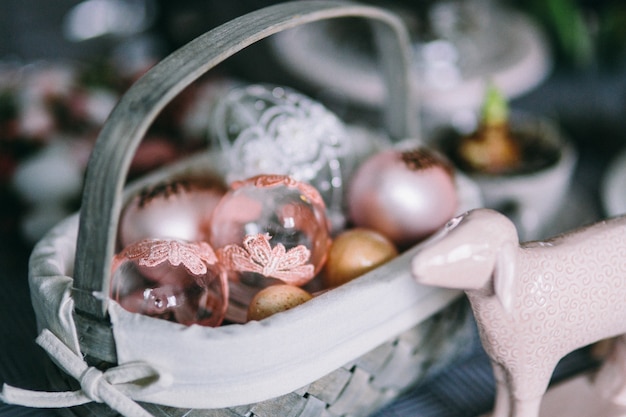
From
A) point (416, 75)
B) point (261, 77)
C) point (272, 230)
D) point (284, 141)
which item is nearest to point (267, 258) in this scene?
point (272, 230)

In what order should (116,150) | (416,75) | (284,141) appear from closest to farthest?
(116,150) < (284,141) < (416,75)

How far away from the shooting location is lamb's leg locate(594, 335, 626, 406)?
0.53 metres

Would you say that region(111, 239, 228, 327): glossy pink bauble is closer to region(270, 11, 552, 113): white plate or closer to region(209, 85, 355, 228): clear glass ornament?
region(209, 85, 355, 228): clear glass ornament

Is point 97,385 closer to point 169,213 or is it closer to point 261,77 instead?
point 169,213

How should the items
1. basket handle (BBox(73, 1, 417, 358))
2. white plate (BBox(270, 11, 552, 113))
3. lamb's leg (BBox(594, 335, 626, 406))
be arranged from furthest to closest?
white plate (BBox(270, 11, 552, 113))
lamb's leg (BBox(594, 335, 626, 406))
basket handle (BBox(73, 1, 417, 358))

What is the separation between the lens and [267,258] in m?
0.51

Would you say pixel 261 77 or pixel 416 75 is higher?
pixel 261 77

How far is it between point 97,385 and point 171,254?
106 millimetres

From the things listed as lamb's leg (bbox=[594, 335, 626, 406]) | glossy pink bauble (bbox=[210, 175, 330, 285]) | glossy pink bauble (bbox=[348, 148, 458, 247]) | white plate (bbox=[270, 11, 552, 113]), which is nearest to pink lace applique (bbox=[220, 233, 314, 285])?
glossy pink bauble (bbox=[210, 175, 330, 285])

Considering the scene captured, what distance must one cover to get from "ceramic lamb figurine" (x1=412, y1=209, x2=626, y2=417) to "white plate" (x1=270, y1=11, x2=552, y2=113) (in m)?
0.47

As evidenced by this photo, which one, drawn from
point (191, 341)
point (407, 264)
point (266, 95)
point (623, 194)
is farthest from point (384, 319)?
point (623, 194)

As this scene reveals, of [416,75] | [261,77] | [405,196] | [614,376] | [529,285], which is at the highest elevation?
[261,77]

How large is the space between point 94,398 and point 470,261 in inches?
10.9

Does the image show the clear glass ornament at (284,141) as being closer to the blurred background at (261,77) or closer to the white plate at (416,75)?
the blurred background at (261,77)
